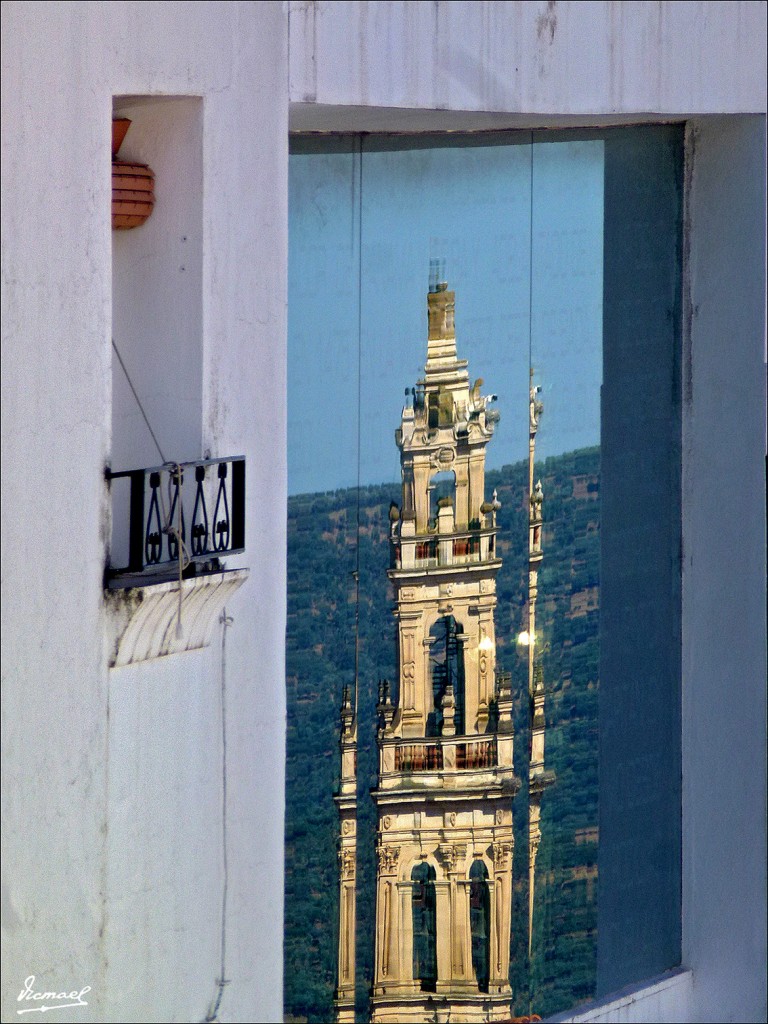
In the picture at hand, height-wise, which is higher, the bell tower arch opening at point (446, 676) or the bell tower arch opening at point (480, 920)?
the bell tower arch opening at point (446, 676)

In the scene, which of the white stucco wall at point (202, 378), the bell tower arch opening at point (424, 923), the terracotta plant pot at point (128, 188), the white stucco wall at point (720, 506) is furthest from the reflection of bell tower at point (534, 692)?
the terracotta plant pot at point (128, 188)

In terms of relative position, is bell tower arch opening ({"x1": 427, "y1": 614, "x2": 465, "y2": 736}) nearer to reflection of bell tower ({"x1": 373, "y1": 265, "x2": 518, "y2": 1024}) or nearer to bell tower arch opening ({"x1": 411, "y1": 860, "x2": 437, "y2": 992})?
reflection of bell tower ({"x1": 373, "y1": 265, "x2": 518, "y2": 1024})

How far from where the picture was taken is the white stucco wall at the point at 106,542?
6816 mm

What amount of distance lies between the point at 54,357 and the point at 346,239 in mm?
2255

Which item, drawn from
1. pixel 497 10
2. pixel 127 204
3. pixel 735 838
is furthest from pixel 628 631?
pixel 127 204

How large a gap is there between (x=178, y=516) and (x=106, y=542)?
1.40 ft

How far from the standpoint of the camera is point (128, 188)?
7.64 metres

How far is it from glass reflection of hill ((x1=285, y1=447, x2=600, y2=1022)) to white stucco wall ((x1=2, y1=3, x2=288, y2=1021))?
84 centimetres

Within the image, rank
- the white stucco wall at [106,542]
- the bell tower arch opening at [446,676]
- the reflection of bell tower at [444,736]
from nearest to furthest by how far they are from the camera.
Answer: the white stucco wall at [106,542] < the reflection of bell tower at [444,736] < the bell tower arch opening at [446,676]

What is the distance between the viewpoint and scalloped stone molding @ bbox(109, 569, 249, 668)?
7.12m

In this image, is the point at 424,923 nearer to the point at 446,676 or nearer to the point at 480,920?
the point at 480,920

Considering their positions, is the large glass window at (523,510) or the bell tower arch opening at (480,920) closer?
the large glass window at (523,510)

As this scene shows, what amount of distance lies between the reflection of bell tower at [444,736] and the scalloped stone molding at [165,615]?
1701 mm
